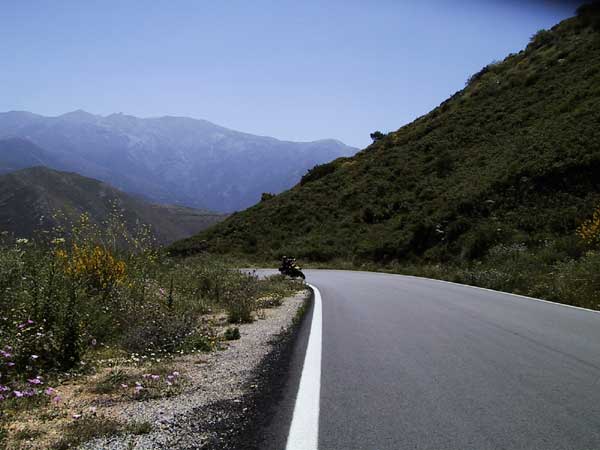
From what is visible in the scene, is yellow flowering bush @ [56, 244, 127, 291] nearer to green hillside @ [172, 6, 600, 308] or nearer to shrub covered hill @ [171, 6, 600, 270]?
green hillside @ [172, 6, 600, 308]

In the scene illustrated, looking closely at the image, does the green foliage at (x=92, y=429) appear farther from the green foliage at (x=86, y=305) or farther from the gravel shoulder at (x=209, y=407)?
the green foliage at (x=86, y=305)

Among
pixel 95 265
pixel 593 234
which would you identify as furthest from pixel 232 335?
pixel 593 234

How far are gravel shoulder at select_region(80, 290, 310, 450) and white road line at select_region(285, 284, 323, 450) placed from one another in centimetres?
31

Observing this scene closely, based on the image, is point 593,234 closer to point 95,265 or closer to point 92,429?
point 95,265

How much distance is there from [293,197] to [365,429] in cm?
4531

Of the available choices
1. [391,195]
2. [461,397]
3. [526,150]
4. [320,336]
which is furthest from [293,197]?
[461,397]

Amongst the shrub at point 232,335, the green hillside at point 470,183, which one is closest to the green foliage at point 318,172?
the green hillside at point 470,183

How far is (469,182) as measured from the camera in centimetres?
3083

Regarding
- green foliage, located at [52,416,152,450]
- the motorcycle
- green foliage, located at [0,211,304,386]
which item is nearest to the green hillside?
green foliage, located at [52,416,152,450]

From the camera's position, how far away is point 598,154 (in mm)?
22500

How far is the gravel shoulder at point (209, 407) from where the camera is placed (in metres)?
3.45

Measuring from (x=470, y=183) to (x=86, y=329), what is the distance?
2743 cm

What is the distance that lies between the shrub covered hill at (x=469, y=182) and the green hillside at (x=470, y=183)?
0.32 feet

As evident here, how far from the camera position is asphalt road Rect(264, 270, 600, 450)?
3.54 m
